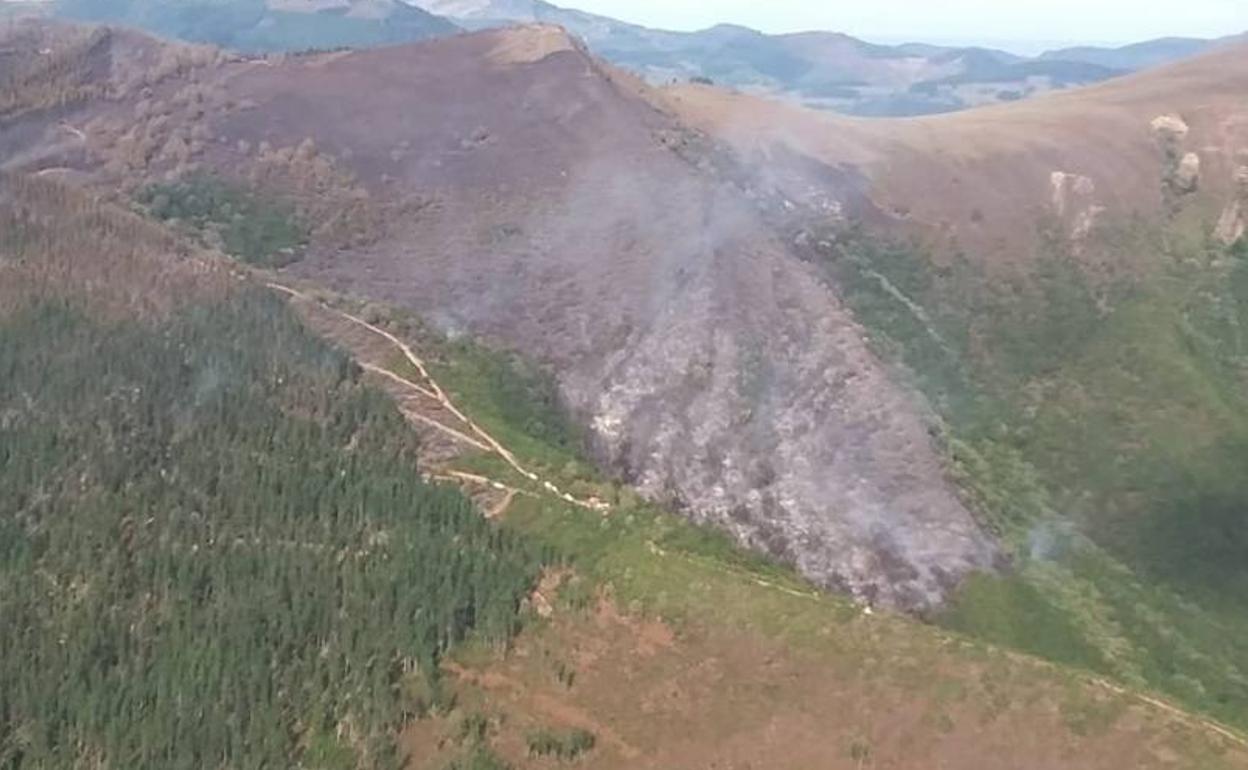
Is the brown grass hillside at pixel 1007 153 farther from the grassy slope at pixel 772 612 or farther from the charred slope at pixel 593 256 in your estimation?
the grassy slope at pixel 772 612

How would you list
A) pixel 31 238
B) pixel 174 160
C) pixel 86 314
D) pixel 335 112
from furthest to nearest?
pixel 335 112 < pixel 174 160 < pixel 31 238 < pixel 86 314

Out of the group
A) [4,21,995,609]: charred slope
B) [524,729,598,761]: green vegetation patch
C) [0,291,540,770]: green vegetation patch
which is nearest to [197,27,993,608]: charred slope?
[4,21,995,609]: charred slope

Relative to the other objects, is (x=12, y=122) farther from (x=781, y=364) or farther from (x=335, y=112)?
(x=781, y=364)

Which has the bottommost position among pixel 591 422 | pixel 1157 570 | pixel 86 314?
pixel 1157 570

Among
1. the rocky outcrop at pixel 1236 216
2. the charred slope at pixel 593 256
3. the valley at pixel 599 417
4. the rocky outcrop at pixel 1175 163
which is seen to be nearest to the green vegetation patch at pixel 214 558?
the valley at pixel 599 417

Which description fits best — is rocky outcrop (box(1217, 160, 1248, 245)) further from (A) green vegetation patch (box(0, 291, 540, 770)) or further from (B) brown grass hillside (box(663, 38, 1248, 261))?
(A) green vegetation patch (box(0, 291, 540, 770))

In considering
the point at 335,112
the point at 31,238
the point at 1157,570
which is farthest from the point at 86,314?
the point at 1157,570
